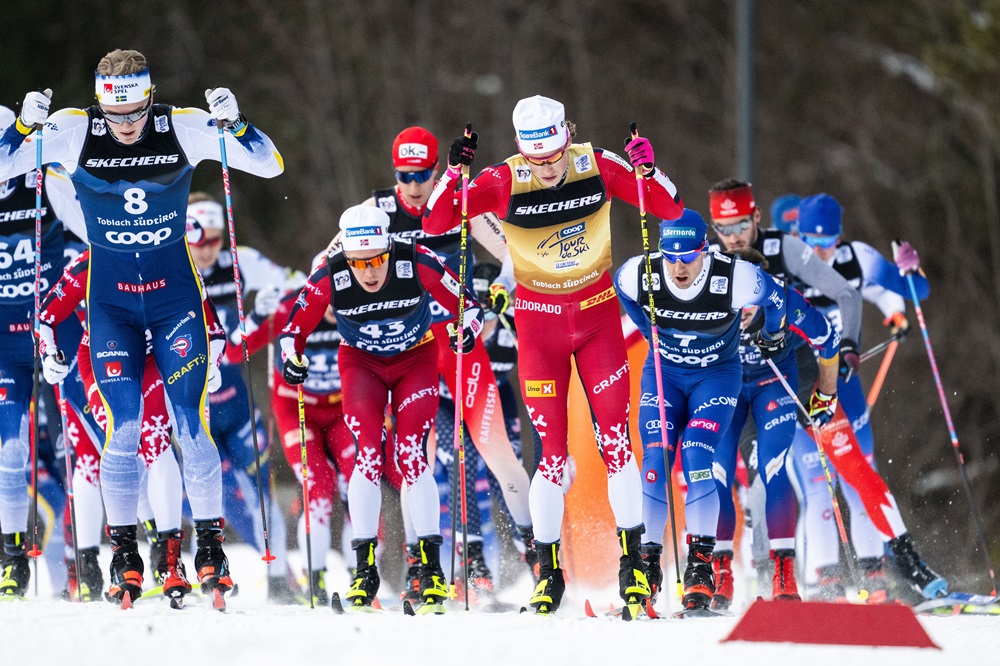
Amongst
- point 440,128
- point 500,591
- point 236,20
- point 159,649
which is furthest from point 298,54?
point 159,649

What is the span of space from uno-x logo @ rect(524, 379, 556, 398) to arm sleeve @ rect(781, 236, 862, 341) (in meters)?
1.97

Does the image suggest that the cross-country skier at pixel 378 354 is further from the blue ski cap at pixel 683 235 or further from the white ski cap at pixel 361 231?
the blue ski cap at pixel 683 235

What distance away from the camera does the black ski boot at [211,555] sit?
695 cm

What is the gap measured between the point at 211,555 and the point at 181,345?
0.98 m

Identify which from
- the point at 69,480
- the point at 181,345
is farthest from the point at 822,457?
the point at 69,480

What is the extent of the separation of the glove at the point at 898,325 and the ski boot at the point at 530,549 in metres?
2.64

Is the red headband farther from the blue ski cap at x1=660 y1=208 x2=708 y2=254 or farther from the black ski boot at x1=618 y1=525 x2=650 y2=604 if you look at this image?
the black ski boot at x1=618 y1=525 x2=650 y2=604

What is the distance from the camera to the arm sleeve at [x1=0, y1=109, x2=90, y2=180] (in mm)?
6898

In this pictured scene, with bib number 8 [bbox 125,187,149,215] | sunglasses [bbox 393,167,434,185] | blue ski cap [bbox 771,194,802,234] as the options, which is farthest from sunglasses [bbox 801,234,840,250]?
bib number 8 [bbox 125,187,149,215]

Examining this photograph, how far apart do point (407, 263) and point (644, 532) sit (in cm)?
172

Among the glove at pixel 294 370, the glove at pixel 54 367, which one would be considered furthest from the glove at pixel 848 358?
the glove at pixel 54 367

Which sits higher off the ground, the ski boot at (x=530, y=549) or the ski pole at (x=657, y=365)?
the ski pole at (x=657, y=365)

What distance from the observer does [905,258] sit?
9023 mm

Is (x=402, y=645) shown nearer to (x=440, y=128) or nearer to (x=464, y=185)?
(x=464, y=185)
